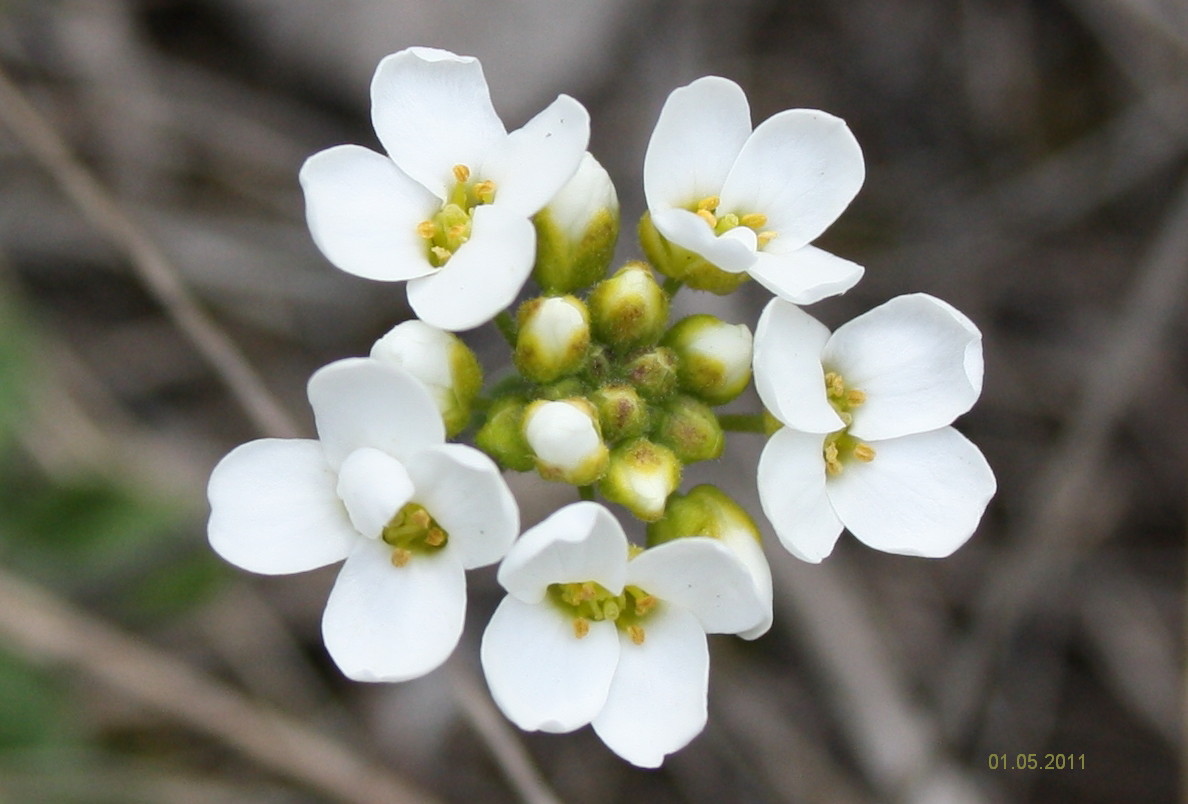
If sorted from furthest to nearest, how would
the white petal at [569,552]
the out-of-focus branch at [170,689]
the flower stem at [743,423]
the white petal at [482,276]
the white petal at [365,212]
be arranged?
1. the out-of-focus branch at [170,689]
2. the flower stem at [743,423]
3. the white petal at [365,212]
4. the white petal at [482,276]
5. the white petal at [569,552]

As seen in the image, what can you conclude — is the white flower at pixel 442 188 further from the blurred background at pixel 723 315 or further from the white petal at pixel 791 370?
the blurred background at pixel 723 315

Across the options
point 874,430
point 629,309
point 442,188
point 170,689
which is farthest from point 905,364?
point 170,689

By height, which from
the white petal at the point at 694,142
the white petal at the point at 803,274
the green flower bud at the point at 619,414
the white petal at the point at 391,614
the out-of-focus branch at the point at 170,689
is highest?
the white petal at the point at 694,142

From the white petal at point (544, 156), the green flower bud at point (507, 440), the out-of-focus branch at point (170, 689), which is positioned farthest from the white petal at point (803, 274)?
the out-of-focus branch at point (170, 689)

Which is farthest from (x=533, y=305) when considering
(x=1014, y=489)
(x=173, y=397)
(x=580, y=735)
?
(x=1014, y=489)

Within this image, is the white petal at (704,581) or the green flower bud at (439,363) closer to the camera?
the white petal at (704,581)

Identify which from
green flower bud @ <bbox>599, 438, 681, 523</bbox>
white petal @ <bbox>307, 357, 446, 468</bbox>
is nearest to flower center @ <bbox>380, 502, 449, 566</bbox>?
white petal @ <bbox>307, 357, 446, 468</bbox>

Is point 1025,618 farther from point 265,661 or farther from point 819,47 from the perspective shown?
point 265,661
